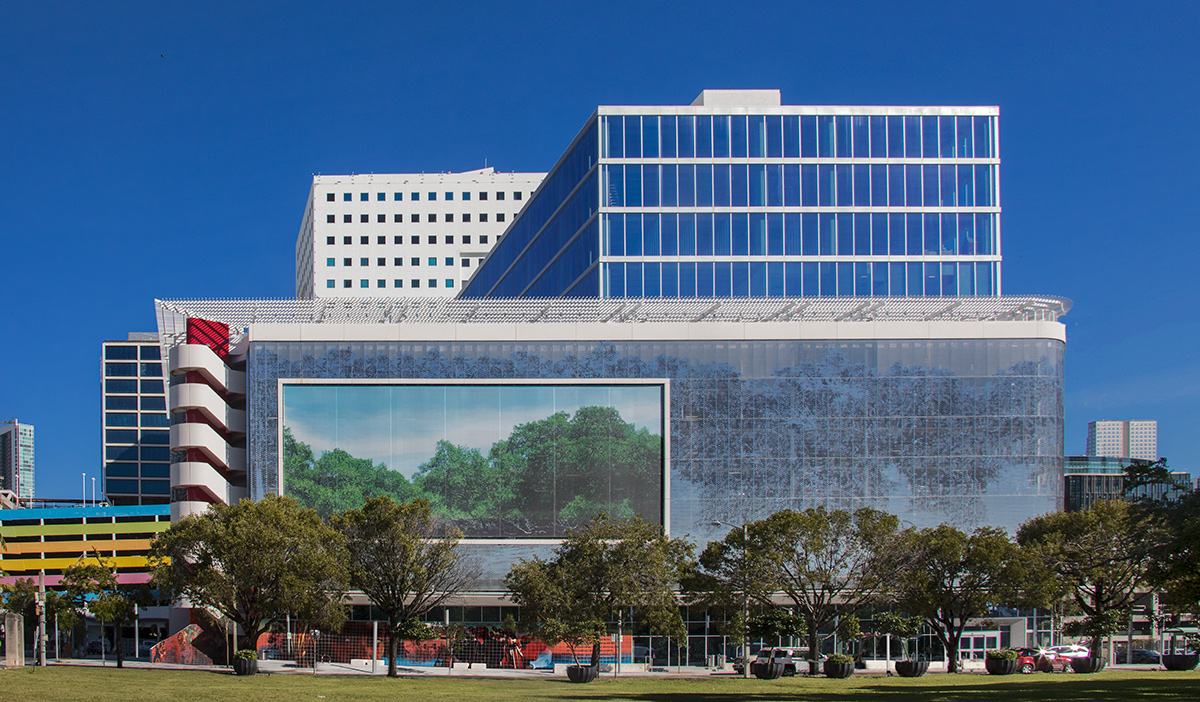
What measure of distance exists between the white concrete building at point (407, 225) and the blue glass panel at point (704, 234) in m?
66.6

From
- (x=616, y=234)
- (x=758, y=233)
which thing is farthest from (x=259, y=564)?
(x=758, y=233)

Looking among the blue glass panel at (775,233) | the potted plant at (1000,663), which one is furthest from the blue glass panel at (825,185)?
the potted plant at (1000,663)

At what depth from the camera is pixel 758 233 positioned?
80.9 m

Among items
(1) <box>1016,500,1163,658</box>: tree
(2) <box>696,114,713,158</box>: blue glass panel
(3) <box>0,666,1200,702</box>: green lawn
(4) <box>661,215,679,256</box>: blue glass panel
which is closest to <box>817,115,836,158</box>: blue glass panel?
(2) <box>696,114,713,158</box>: blue glass panel

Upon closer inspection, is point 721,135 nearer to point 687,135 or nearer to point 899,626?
point 687,135

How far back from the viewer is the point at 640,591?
164 ft

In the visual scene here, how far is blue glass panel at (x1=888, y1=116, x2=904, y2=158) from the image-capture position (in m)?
82.1


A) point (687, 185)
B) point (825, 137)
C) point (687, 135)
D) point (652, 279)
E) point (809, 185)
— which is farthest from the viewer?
point (825, 137)

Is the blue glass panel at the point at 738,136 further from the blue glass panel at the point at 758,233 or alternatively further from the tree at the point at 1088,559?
the tree at the point at 1088,559

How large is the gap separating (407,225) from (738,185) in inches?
2861

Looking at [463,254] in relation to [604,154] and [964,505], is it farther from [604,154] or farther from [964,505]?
[964,505]

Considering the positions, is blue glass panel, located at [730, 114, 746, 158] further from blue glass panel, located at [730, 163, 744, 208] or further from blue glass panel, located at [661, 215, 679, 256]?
blue glass panel, located at [661, 215, 679, 256]

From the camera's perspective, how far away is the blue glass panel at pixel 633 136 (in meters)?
80.6

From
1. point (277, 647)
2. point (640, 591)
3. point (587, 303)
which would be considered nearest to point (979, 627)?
point (640, 591)
